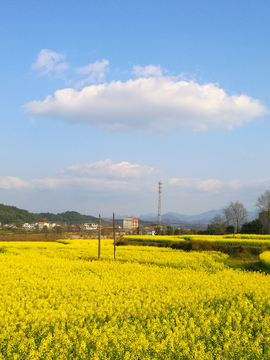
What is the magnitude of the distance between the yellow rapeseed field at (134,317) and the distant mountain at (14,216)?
3054 inches

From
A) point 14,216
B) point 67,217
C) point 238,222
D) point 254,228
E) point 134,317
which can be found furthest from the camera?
point 67,217

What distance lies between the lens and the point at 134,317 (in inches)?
304

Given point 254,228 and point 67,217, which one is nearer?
point 254,228

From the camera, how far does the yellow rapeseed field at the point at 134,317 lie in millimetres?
5828

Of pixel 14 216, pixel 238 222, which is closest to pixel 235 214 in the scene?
pixel 238 222

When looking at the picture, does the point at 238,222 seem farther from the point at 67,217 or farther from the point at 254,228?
the point at 67,217

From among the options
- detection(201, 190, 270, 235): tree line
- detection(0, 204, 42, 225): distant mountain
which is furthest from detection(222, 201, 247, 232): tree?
detection(0, 204, 42, 225): distant mountain

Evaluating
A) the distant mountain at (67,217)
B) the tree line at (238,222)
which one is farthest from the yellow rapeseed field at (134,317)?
the distant mountain at (67,217)

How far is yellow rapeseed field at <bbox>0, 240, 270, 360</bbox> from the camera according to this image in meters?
5.83

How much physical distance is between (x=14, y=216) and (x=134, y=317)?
89.1m

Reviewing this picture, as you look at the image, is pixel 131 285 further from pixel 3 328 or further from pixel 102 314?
pixel 3 328

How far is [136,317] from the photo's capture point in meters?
7.75

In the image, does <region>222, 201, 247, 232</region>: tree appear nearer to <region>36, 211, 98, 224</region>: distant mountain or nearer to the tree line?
the tree line

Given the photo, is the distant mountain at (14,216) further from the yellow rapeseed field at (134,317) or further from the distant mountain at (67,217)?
the yellow rapeseed field at (134,317)
